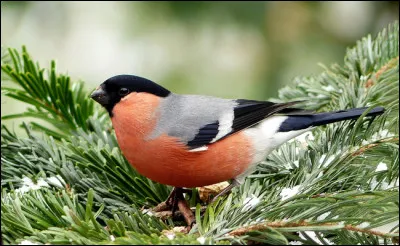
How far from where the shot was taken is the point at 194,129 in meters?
1.84

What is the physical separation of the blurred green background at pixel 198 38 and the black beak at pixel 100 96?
3.99 ft

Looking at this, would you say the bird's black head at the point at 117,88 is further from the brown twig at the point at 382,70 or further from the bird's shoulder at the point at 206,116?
the brown twig at the point at 382,70

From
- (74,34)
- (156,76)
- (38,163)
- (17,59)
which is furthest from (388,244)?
(74,34)

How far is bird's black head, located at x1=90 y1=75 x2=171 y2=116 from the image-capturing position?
1873mm

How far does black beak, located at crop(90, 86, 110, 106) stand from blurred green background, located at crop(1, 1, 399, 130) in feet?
3.99

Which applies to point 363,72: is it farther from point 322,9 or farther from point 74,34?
point 74,34

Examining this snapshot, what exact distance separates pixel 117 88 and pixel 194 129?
0.89 ft

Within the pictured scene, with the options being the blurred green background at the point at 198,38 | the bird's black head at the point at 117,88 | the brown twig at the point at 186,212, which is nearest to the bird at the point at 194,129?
the bird's black head at the point at 117,88

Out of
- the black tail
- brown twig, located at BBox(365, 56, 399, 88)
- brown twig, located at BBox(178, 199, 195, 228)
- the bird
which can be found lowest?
brown twig, located at BBox(178, 199, 195, 228)

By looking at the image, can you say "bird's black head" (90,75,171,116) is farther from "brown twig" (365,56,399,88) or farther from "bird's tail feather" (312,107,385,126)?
"brown twig" (365,56,399,88)

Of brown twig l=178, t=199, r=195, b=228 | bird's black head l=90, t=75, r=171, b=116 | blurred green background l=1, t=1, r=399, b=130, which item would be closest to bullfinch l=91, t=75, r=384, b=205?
bird's black head l=90, t=75, r=171, b=116

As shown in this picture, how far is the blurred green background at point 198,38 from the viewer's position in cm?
314

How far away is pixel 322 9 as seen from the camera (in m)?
3.39

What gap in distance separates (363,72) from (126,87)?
764mm
